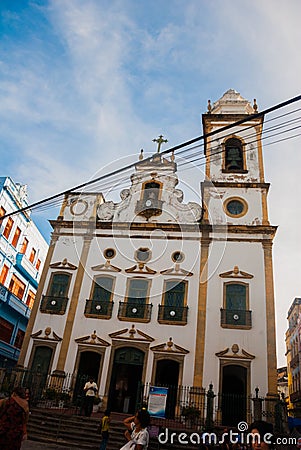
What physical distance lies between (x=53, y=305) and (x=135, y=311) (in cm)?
389

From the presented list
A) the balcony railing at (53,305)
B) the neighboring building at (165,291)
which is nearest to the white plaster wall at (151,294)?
the neighboring building at (165,291)

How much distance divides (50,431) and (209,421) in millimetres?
5080

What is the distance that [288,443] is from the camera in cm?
1080

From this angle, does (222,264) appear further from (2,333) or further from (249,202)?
(2,333)

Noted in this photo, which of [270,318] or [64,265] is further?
[64,265]

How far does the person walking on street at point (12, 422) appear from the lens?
4516mm

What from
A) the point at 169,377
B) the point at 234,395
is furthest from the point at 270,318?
the point at 169,377

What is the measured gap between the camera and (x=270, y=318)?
48.0 feet

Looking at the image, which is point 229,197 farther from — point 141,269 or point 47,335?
point 47,335

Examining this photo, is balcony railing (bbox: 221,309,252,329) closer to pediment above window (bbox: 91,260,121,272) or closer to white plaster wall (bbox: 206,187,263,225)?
white plaster wall (bbox: 206,187,263,225)

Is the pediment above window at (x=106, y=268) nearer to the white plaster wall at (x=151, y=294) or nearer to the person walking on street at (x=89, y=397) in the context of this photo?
the white plaster wall at (x=151, y=294)

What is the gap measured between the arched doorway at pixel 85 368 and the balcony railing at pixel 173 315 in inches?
130

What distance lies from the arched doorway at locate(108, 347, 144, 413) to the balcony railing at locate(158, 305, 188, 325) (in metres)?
1.72

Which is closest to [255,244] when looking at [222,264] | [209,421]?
[222,264]
